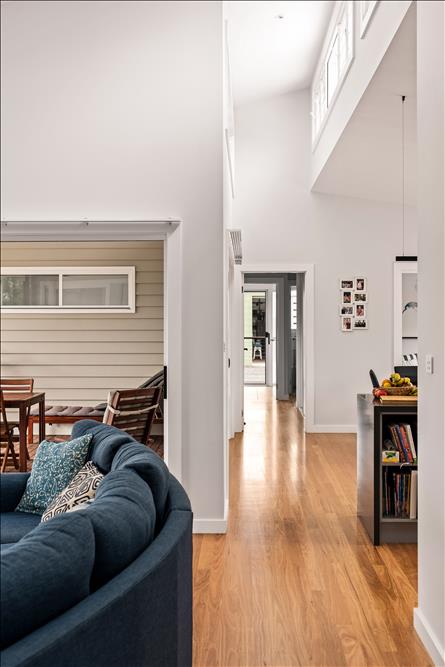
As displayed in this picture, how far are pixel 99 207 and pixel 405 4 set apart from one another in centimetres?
209

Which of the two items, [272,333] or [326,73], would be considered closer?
[326,73]

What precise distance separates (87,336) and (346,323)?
3.13m

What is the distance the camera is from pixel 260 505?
418 centimetres

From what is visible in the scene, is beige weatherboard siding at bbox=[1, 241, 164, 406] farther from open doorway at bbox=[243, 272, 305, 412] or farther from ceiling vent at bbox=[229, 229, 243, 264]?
open doorway at bbox=[243, 272, 305, 412]

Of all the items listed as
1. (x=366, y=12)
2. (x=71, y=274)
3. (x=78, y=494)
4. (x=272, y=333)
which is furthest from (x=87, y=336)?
(x=272, y=333)

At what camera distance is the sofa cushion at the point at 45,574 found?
1.06m

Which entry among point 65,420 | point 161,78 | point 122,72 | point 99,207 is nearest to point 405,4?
point 161,78

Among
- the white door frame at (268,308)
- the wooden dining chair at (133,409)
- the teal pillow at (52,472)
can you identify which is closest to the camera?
the teal pillow at (52,472)

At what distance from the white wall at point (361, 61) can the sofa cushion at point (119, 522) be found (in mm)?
2814

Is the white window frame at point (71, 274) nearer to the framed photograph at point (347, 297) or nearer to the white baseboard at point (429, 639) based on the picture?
the framed photograph at point (347, 297)

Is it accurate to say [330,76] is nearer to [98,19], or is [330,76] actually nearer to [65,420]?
[98,19]

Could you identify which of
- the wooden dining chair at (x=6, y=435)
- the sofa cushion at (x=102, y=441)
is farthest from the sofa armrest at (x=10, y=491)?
the wooden dining chair at (x=6, y=435)

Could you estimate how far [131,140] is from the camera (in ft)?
11.9

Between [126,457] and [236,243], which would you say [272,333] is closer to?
[236,243]
